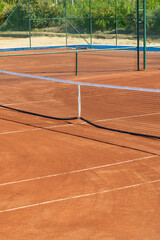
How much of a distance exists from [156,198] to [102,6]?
4719cm

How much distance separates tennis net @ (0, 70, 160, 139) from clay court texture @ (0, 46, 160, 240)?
3cm

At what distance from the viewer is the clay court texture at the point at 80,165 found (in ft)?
21.0

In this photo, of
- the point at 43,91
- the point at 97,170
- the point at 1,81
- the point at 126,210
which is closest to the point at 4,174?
the point at 97,170

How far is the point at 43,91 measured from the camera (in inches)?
755

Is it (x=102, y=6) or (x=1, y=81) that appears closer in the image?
(x=1, y=81)

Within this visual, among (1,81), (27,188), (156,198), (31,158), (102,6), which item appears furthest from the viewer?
(102,6)

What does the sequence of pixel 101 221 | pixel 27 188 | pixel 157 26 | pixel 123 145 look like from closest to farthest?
pixel 101 221 → pixel 27 188 → pixel 123 145 → pixel 157 26

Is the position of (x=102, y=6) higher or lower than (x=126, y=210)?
higher

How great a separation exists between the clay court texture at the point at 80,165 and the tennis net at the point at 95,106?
0.03m

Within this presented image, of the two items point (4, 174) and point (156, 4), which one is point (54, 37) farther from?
point (4, 174)

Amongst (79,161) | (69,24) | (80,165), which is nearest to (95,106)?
(79,161)

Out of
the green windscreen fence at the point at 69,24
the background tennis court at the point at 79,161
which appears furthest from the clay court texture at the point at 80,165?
the green windscreen fence at the point at 69,24

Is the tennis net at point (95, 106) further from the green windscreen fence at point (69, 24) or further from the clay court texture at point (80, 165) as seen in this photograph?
the green windscreen fence at point (69, 24)

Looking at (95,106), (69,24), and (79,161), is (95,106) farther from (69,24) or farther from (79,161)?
(69,24)
